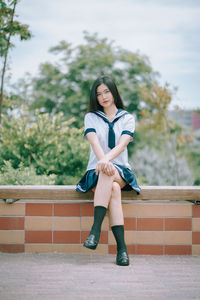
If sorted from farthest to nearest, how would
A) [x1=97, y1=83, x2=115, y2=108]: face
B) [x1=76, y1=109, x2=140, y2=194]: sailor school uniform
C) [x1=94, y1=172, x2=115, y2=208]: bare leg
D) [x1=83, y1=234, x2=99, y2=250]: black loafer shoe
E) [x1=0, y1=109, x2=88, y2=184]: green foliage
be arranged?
[x1=0, y1=109, x2=88, y2=184]: green foliage → [x1=97, y1=83, x2=115, y2=108]: face → [x1=76, y1=109, x2=140, y2=194]: sailor school uniform → [x1=94, y1=172, x2=115, y2=208]: bare leg → [x1=83, y1=234, x2=99, y2=250]: black loafer shoe

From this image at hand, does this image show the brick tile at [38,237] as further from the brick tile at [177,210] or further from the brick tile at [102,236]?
the brick tile at [177,210]

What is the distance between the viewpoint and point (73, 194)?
2.96 meters

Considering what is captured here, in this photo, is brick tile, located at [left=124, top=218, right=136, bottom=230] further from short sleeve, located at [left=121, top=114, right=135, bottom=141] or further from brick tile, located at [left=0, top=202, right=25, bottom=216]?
brick tile, located at [left=0, top=202, right=25, bottom=216]

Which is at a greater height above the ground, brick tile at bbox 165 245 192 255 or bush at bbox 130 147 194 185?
bush at bbox 130 147 194 185

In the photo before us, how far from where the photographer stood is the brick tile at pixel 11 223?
9.78 feet

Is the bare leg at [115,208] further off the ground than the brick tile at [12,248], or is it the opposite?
the bare leg at [115,208]

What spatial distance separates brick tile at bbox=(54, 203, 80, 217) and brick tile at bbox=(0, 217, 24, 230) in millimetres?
301

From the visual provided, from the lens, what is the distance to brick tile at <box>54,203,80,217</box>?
3.00m

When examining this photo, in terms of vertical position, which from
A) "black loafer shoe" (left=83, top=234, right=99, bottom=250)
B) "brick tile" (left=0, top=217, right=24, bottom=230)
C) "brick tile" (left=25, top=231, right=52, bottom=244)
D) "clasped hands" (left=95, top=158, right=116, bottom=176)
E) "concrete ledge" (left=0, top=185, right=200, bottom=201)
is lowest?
"brick tile" (left=25, top=231, right=52, bottom=244)

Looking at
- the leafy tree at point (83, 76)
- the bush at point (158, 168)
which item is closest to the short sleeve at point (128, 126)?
the bush at point (158, 168)

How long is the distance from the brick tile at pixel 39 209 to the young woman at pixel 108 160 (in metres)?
0.31

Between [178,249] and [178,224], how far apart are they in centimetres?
20

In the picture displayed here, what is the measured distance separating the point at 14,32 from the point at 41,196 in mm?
3567

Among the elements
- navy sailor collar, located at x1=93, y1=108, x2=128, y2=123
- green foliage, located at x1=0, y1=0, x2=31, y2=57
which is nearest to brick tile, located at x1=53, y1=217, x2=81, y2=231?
navy sailor collar, located at x1=93, y1=108, x2=128, y2=123
